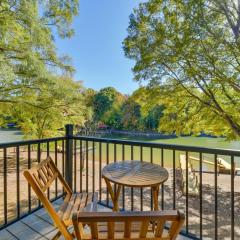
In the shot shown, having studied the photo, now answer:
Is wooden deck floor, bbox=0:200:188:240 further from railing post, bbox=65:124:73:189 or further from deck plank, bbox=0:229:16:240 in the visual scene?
railing post, bbox=65:124:73:189

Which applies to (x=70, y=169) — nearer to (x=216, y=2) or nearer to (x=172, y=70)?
(x=172, y=70)

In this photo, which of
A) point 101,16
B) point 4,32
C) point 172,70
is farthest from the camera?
point 101,16

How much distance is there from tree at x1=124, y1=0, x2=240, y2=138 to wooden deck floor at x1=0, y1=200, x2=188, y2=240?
414cm

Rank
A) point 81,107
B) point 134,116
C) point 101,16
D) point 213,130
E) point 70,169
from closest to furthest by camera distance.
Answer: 1. point 70,169
2. point 213,130
3. point 81,107
4. point 101,16
5. point 134,116

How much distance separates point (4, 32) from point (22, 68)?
90cm

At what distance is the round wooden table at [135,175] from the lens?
181 cm

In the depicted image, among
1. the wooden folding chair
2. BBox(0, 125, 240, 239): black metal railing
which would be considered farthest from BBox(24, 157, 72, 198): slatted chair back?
BBox(0, 125, 240, 239): black metal railing

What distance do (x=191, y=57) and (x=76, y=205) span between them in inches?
173

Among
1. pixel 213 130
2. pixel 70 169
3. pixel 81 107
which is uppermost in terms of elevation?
pixel 81 107

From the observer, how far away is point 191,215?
5.30 metres

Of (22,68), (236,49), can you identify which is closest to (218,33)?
(236,49)

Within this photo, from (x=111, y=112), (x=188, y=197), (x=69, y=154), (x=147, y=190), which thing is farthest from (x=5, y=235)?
(x=111, y=112)

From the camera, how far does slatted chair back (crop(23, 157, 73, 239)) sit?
1628 mm

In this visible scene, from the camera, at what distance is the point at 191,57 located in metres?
4.97
